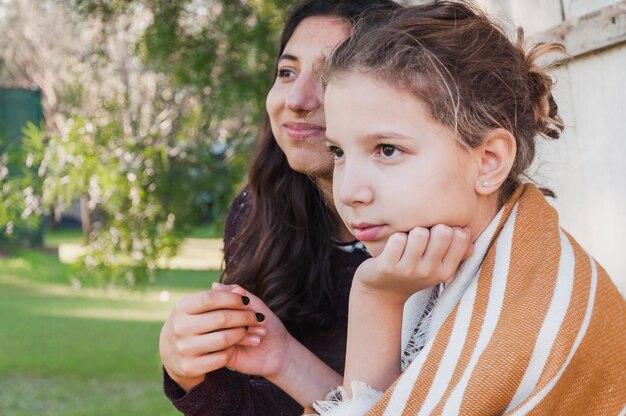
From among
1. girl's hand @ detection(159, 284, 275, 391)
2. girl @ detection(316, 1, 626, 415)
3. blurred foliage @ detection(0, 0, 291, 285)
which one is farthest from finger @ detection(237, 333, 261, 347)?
blurred foliage @ detection(0, 0, 291, 285)

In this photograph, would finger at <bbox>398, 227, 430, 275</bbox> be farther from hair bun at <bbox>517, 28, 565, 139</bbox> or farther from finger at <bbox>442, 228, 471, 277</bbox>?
hair bun at <bbox>517, 28, 565, 139</bbox>

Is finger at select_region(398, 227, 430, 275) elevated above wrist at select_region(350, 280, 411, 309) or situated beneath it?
elevated above

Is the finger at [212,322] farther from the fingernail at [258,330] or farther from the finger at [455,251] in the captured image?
the finger at [455,251]

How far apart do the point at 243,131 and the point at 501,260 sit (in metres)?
3.55

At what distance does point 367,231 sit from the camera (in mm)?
1596

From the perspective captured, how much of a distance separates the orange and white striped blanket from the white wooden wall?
0.44m

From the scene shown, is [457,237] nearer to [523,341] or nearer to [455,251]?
[455,251]

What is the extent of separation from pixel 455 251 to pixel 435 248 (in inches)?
1.6

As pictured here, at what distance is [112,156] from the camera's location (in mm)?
4762

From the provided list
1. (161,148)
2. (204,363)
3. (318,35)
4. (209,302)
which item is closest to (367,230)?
(209,302)

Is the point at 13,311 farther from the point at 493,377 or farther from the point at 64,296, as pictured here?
the point at 493,377

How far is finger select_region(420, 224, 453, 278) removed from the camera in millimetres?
1528

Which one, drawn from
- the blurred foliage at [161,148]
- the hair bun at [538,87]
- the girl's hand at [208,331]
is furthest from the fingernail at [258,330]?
the blurred foliage at [161,148]

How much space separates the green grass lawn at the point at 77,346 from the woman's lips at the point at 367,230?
3.71m
